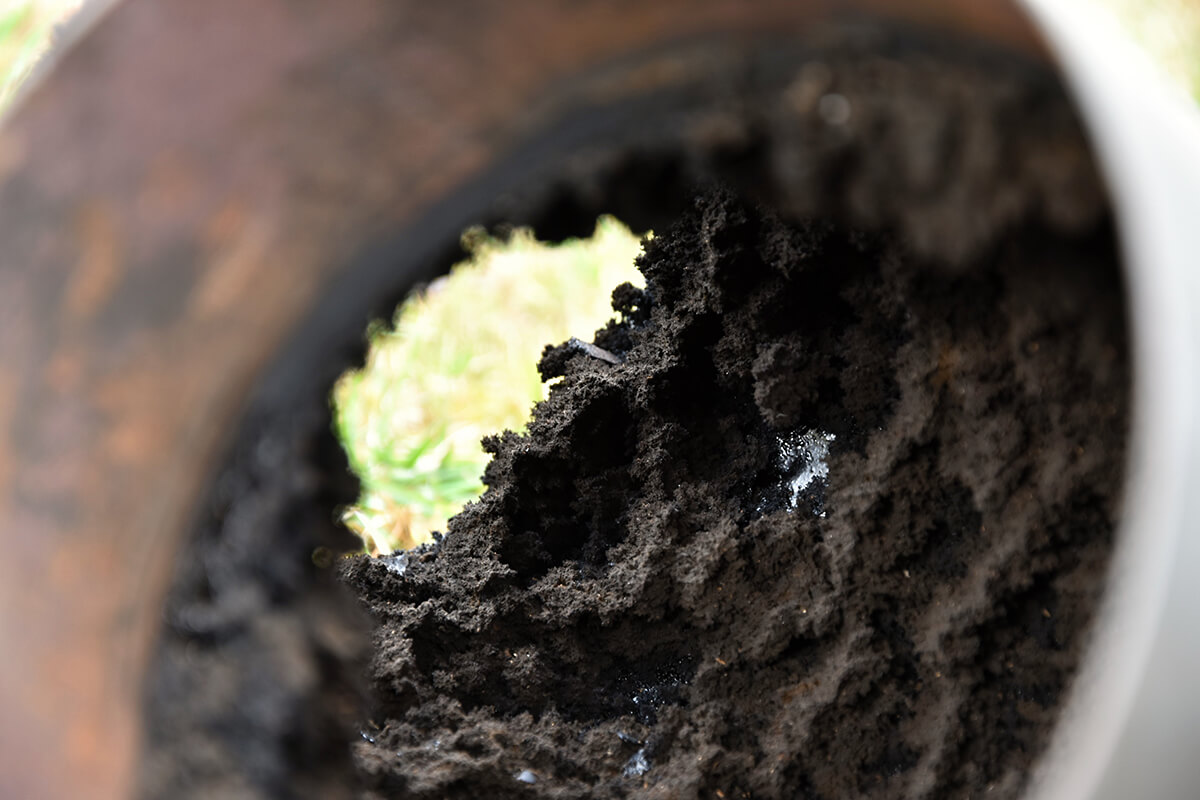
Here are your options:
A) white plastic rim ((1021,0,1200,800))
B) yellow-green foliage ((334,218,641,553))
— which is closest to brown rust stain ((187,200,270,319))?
white plastic rim ((1021,0,1200,800))

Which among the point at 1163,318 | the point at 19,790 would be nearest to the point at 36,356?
the point at 19,790

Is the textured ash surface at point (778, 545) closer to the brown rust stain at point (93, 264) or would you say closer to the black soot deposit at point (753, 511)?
the black soot deposit at point (753, 511)

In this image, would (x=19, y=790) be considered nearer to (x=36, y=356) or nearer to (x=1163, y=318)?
(x=36, y=356)

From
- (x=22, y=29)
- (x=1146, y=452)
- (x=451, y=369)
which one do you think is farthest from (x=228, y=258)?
(x=451, y=369)

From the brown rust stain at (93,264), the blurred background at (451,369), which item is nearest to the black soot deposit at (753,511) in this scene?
the brown rust stain at (93,264)

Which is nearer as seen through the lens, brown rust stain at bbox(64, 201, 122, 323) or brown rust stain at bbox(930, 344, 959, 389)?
brown rust stain at bbox(64, 201, 122, 323)

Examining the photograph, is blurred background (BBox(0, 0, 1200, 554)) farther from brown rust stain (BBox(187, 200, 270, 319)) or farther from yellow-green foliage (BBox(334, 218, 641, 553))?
brown rust stain (BBox(187, 200, 270, 319))

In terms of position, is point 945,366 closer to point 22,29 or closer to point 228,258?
point 228,258
